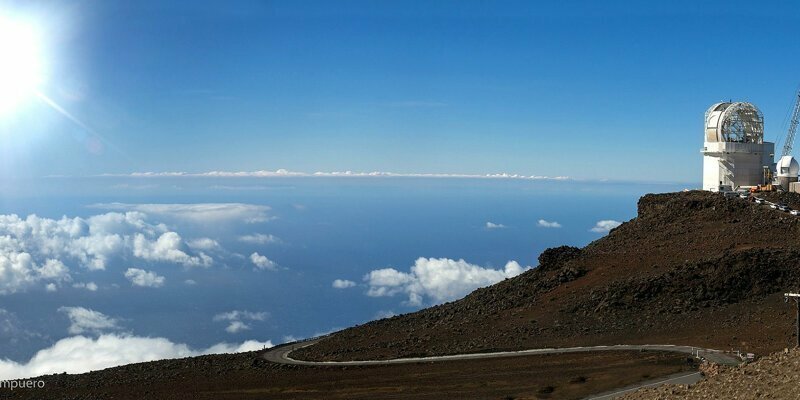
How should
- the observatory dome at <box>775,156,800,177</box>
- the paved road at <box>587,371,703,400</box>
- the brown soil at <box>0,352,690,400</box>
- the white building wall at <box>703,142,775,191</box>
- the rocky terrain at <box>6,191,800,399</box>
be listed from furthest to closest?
1. the observatory dome at <box>775,156,800,177</box>
2. the white building wall at <box>703,142,775,191</box>
3. the rocky terrain at <box>6,191,800,399</box>
4. the brown soil at <box>0,352,690,400</box>
5. the paved road at <box>587,371,703,400</box>

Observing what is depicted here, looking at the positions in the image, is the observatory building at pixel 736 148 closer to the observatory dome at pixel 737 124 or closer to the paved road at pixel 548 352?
the observatory dome at pixel 737 124

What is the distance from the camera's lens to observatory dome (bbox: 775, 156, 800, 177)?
5638 centimetres

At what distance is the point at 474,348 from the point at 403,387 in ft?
23.9

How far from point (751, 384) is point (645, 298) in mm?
18402

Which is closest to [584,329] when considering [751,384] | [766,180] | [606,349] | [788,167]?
[606,349]

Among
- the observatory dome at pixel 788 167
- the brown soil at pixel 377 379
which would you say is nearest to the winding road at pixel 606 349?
the brown soil at pixel 377 379

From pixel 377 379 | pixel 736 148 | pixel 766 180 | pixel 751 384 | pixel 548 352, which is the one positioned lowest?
pixel 377 379

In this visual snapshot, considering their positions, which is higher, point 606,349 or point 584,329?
point 584,329

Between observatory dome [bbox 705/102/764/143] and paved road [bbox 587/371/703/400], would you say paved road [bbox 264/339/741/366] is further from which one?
observatory dome [bbox 705/102/764/143]

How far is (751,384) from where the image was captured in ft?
64.0

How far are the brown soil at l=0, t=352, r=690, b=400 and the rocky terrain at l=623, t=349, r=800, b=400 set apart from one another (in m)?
5.12

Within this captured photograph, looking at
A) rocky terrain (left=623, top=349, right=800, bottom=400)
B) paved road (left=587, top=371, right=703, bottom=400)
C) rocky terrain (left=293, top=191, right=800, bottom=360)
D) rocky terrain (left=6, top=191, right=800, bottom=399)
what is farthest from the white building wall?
rocky terrain (left=623, top=349, right=800, bottom=400)

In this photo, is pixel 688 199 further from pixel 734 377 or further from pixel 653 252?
pixel 734 377

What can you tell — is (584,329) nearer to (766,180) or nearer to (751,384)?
(751,384)
